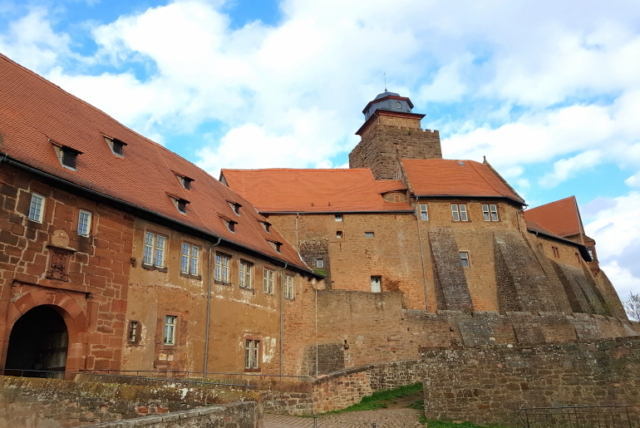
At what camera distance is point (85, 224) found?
1408 centimetres

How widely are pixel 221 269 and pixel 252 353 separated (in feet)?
12.6

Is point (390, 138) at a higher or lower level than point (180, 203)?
higher

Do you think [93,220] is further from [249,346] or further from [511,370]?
[511,370]

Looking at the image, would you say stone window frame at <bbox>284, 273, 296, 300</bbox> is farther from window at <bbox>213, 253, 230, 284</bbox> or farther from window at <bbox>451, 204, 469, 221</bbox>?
window at <bbox>451, 204, 469, 221</bbox>

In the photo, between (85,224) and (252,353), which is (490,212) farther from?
(85,224)

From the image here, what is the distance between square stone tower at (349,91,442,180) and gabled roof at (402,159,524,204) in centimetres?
553

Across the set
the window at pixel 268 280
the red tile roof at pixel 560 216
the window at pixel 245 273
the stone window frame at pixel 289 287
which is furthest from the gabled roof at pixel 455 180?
the window at pixel 245 273

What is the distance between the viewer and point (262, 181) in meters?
32.6

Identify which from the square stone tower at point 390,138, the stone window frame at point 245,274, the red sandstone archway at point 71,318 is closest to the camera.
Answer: the red sandstone archway at point 71,318

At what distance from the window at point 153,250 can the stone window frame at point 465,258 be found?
18301 millimetres

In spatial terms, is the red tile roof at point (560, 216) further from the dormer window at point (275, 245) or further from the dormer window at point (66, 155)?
the dormer window at point (66, 155)

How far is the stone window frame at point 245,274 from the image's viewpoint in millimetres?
20359

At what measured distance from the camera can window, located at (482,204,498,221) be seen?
1207 inches

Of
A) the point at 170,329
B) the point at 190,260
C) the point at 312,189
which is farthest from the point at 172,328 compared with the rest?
the point at 312,189
